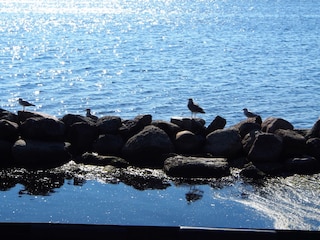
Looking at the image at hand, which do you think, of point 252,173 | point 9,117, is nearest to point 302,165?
point 252,173

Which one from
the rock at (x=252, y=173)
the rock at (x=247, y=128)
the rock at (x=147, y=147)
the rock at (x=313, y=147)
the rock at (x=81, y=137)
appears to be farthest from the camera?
the rock at (x=247, y=128)

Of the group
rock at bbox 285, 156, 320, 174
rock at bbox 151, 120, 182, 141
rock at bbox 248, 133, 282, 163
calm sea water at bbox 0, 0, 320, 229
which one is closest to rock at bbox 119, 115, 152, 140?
rock at bbox 151, 120, 182, 141

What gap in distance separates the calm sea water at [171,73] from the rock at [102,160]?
1085mm

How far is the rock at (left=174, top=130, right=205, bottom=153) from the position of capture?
50.8 ft

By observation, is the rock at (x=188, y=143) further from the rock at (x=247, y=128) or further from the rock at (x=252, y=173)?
the rock at (x=252, y=173)

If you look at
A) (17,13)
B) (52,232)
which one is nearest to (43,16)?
(17,13)

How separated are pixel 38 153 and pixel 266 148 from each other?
4786 millimetres

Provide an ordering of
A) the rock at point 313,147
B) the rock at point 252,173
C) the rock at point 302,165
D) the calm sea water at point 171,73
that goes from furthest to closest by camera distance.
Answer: the rock at point 313,147
the rock at point 302,165
the rock at point 252,173
the calm sea water at point 171,73

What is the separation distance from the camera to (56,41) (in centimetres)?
5269

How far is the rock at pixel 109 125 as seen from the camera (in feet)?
52.2

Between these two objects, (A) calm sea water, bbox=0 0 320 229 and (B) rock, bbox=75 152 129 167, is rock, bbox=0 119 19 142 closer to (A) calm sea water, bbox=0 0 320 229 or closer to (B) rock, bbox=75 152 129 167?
(B) rock, bbox=75 152 129 167

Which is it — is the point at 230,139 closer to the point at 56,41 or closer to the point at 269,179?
the point at 269,179

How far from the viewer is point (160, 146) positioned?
49.8 feet

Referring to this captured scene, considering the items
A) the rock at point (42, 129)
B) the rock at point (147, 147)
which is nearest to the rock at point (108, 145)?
the rock at point (147, 147)
